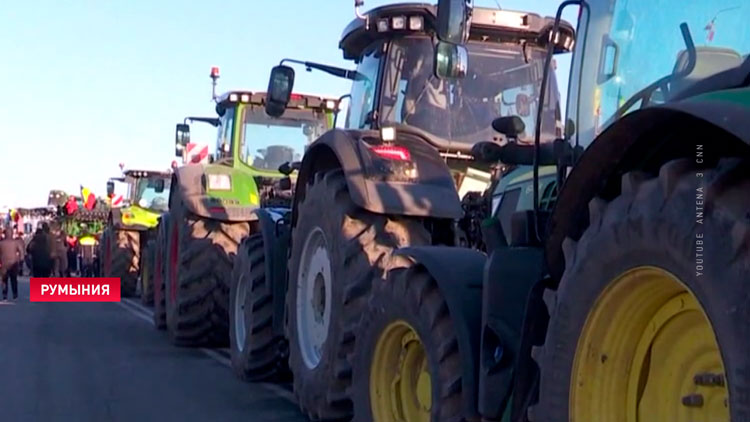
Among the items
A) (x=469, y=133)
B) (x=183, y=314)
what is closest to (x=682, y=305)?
(x=469, y=133)

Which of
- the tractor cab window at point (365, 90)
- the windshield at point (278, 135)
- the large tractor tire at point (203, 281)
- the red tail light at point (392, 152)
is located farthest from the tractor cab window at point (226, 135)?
the red tail light at point (392, 152)

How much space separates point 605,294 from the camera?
2.77 meters

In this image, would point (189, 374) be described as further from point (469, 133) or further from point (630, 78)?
point (630, 78)

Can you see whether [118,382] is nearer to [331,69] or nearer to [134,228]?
[331,69]

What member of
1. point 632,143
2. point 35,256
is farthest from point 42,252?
point 632,143

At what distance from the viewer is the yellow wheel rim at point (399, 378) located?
428cm

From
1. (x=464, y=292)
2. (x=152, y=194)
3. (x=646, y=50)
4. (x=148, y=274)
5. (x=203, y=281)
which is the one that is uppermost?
(x=646, y=50)

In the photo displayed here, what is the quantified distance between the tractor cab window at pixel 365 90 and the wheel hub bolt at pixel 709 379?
3.76m

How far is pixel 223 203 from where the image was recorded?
31.3 ft

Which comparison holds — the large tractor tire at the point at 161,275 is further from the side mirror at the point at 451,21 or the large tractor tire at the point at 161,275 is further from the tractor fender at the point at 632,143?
the tractor fender at the point at 632,143

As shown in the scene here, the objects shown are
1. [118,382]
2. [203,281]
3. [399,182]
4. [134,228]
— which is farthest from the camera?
[134,228]

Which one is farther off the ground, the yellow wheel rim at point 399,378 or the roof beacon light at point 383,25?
the roof beacon light at point 383,25

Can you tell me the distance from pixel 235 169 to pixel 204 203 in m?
1.04

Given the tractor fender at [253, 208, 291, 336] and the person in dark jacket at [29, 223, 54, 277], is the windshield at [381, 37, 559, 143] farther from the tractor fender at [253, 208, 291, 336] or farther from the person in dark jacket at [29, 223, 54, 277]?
the person in dark jacket at [29, 223, 54, 277]
